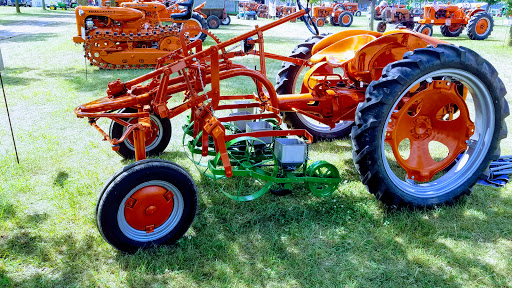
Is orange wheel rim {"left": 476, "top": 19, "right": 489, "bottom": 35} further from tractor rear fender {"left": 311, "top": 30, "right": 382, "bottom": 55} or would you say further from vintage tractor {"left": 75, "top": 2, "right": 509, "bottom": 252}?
vintage tractor {"left": 75, "top": 2, "right": 509, "bottom": 252}

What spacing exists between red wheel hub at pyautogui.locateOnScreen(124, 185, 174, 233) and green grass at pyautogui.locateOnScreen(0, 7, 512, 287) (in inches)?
8.2

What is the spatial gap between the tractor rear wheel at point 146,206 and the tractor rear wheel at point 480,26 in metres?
18.1

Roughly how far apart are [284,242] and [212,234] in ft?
1.95

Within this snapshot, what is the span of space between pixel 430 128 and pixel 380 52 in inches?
37.9

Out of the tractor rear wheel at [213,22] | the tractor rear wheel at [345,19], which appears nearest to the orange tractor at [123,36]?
the tractor rear wheel at [213,22]

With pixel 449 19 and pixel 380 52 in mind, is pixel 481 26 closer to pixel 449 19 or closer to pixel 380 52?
pixel 449 19

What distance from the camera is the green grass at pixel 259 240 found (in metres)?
2.64

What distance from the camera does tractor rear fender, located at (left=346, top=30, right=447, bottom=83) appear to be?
3.87 m

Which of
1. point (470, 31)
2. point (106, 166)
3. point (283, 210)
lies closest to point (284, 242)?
point (283, 210)

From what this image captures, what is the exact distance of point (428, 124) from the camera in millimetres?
3664

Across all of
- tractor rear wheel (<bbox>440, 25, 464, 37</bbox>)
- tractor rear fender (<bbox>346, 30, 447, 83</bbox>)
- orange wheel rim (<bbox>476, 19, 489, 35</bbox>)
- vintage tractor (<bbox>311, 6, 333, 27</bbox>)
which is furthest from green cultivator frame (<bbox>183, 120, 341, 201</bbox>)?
vintage tractor (<bbox>311, 6, 333, 27</bbox>)

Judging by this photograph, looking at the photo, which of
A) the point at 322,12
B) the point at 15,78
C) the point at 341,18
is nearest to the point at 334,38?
the point at 15,78

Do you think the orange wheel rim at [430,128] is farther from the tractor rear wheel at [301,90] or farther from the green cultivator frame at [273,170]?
the tractor rear wheel at [301,90]

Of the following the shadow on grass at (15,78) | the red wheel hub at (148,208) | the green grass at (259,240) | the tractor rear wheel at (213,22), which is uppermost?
the tractor rear wheel at (213,22)
